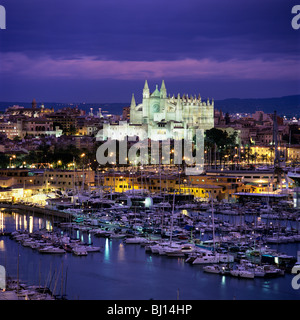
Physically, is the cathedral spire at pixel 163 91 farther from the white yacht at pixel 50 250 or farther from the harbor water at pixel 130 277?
the white yacht at pixel 50 250

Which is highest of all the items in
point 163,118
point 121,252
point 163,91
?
point 163,91

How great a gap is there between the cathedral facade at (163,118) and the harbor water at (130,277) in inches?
1065

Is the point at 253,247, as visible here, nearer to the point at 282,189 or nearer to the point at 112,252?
the point at 112,252

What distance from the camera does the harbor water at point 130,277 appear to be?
9438mm

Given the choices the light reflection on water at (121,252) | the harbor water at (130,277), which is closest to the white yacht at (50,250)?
the harbor water at (130,277)

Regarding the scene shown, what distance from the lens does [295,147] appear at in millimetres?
41062

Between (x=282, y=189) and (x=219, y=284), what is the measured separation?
37.8 feet

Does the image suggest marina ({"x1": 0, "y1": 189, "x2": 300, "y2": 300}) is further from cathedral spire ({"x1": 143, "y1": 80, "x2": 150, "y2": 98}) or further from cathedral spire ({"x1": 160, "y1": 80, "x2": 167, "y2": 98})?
cathedral spire ({"x1": 143, "y1": 80, "x2": 150, "y2": 98})

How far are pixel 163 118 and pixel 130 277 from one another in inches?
1254

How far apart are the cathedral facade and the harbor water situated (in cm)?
2706

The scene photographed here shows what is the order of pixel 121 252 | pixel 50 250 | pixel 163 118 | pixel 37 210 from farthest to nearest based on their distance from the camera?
pixel 163 118, pixel 37 210, pixel 121 252, pixel 50 250

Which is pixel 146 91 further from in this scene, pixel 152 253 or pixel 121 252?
pixel 152 253

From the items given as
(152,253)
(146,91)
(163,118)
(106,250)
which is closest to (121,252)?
(106,250)

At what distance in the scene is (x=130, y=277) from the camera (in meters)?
10.5
